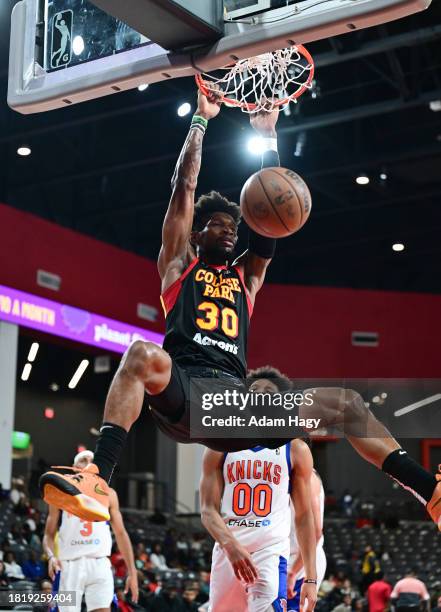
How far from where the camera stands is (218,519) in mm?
6078

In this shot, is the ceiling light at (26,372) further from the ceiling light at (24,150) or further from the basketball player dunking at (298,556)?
the basketball player dunking at (298,556)

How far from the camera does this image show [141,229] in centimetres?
2323

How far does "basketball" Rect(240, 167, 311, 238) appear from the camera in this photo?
16.2 feet

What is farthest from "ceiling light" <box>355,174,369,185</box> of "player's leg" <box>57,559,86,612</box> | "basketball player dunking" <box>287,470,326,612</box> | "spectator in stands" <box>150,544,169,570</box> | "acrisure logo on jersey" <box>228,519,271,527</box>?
"acrisure logo on jersey" <box>228,519,271,527</box>

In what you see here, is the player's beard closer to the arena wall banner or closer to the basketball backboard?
the basketball backboard

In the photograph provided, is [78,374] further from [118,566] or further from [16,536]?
[118,566]

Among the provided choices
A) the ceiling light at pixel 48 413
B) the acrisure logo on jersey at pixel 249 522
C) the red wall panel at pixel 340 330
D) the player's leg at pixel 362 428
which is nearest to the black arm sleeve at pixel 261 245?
the player's leg at pixel 362 428

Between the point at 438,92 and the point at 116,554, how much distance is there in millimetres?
8962

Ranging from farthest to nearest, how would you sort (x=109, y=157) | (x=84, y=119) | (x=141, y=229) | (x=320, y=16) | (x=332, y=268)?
1. (x=332, y=268)
2. (x=141, y=229)
3. (x=109, y=157)
4. (x=84, y=119)
5. (x=320, y=16)

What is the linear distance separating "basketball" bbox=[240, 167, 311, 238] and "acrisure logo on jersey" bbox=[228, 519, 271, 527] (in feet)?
6.56

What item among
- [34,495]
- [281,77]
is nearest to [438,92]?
[281,77]

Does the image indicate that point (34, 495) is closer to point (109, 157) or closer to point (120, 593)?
point (109, 157)

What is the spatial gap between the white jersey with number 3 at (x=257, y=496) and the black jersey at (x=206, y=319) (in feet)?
3.75

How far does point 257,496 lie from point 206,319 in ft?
5.16
